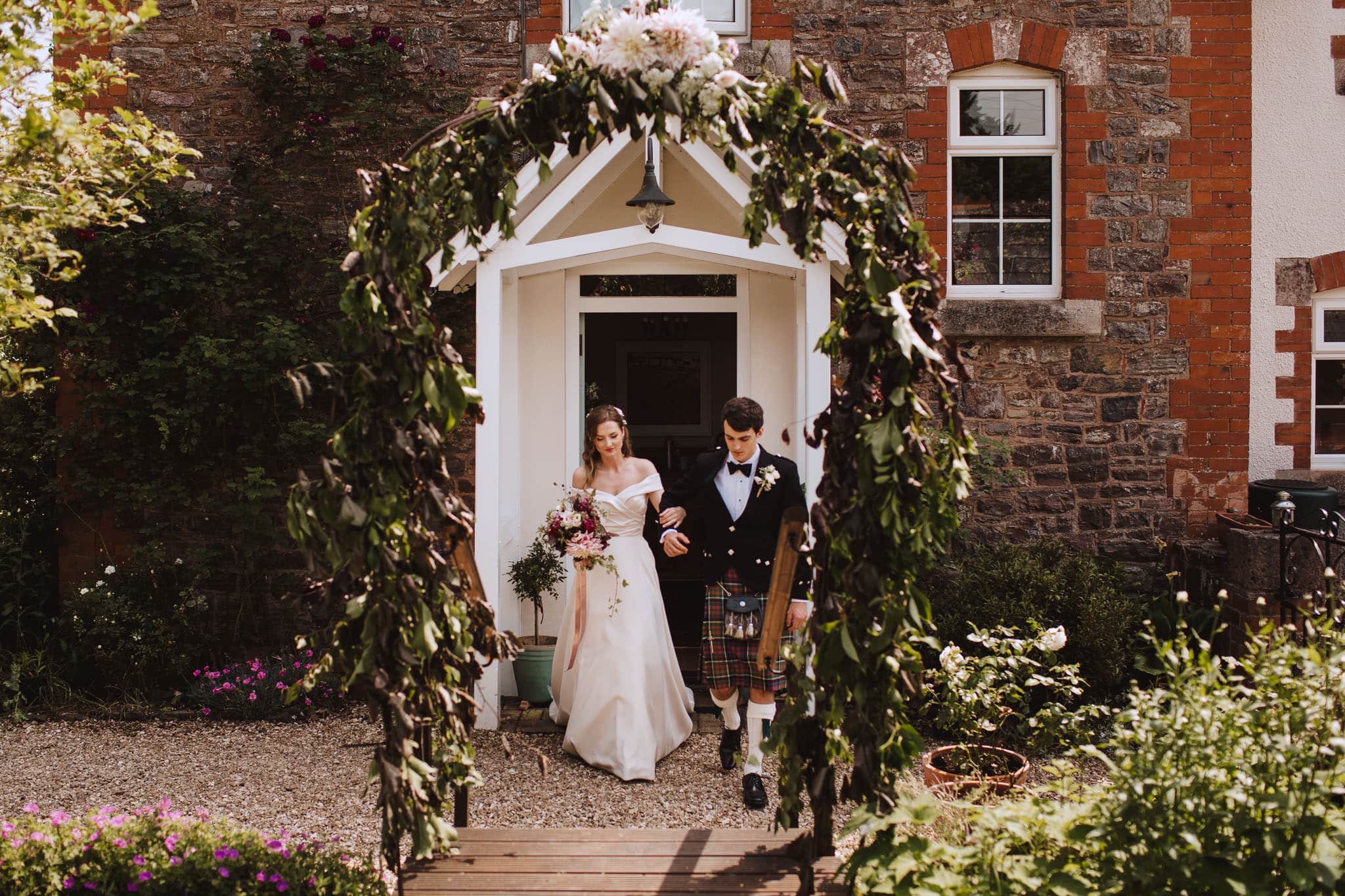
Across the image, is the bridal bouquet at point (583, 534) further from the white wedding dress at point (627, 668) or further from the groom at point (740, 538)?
the groom at point (740, 538)

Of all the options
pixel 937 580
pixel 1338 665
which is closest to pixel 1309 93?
pixel 937 580

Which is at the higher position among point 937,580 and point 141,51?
point 141,51

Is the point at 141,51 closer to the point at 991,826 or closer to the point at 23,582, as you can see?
the point at 23,582

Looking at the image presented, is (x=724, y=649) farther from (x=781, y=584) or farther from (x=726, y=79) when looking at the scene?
(x=726, y=79)

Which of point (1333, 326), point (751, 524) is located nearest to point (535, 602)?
point (751, 524)

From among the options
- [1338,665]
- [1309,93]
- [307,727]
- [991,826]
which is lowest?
[307,727]

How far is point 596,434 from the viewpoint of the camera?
5547mm

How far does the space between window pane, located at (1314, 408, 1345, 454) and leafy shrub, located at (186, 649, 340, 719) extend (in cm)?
720

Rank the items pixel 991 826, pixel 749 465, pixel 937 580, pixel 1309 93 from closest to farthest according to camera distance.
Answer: pixel 991 826
pixel 749 465
pixel 937 580
pixel 1309 93

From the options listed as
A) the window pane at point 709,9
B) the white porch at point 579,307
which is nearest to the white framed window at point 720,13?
the window pane at point 709,9

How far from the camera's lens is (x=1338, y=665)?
296 centimetres

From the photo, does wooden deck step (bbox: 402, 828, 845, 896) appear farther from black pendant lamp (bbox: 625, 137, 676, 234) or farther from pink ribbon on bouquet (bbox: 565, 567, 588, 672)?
black pendant lamp (bbox: 625, 137, 676, 234)

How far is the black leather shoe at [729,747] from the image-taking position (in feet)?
17.3

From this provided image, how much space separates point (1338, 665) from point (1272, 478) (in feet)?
16.2
